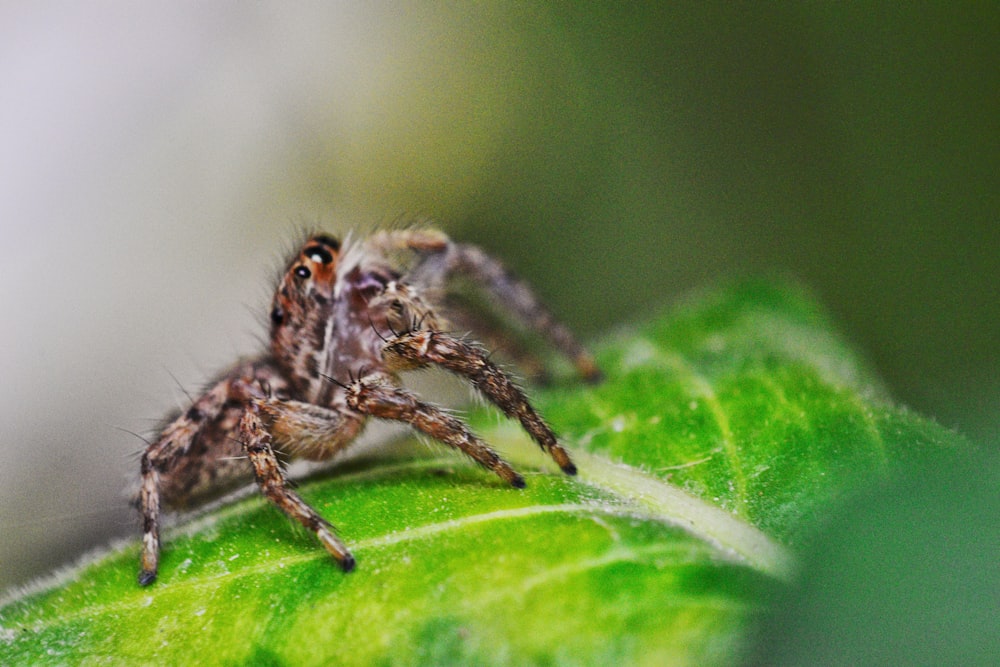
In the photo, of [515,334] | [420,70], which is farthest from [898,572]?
[420,70]

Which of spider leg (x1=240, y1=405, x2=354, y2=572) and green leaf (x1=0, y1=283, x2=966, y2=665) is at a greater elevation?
spider leg (x1=240, y1=405, x2=354, y2=572)

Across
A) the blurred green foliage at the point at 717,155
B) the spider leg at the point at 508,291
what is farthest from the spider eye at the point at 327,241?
the blurred green foliage at the point at 717,155

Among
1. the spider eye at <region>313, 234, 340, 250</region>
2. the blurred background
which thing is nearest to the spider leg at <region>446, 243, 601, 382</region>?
the spider eye at <region>313, 234, 340, 250</region>

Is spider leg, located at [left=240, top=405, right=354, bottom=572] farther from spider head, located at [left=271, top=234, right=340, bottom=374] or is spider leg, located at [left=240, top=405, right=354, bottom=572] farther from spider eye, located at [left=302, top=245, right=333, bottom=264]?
spider eye, located at [left=302, top=245, right=333, bottom=264]

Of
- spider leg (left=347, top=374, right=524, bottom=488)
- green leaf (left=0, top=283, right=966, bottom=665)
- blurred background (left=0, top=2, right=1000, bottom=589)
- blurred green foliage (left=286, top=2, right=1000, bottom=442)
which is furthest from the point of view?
blurred background (left=0, top=2, right=1000, bottom=589)

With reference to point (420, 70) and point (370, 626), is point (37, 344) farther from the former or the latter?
point (370, 626)
